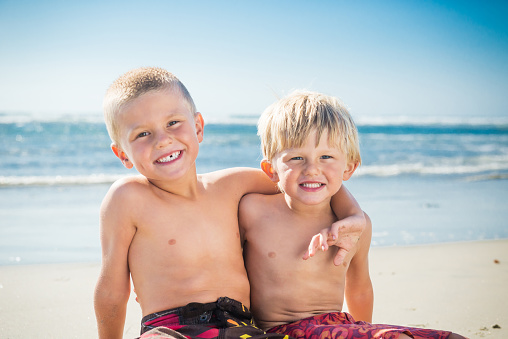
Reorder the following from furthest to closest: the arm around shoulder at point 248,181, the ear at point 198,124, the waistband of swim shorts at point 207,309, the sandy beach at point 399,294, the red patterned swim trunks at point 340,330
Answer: the sandy beach at point 399,294
the arm around shoulder at point 248,181
the ear at point 198,124
the waistband of swim shorts at point 207,309
the red patterned swim trunks at point 340,330

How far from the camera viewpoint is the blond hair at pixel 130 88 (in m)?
2.03

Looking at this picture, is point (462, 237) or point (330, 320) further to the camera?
point (462, 237)

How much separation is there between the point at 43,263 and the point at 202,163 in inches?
266

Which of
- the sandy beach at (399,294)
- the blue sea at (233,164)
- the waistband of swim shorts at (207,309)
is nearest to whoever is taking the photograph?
the waistband of swim shorts at (207,309)

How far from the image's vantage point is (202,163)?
1059 cm

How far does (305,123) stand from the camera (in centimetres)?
211

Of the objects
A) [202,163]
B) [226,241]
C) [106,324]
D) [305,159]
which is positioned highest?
[305,159]

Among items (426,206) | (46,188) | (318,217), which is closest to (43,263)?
(318,217)

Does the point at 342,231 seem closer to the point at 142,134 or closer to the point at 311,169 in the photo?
the point at 311,169

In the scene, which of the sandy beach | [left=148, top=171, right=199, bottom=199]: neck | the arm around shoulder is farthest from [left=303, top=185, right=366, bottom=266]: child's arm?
the sandy beach

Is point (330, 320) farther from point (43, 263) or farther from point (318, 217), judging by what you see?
point (43, 263)

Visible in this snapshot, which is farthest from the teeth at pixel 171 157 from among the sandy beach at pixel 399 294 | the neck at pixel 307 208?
the sandy beach at pixel 399 294

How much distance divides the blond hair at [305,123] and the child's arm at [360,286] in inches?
19.9

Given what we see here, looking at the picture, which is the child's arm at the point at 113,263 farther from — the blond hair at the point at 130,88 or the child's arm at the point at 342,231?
the child's arm at the point at 342,231
